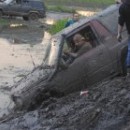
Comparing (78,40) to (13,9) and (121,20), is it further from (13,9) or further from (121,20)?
(13,9)

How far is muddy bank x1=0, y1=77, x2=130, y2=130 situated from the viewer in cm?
826

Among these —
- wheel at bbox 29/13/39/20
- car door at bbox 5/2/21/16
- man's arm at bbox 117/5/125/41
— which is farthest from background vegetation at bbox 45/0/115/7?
man's arm at bbox 117/5/125/41

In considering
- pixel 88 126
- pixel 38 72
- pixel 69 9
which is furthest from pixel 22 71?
pixel 69 9

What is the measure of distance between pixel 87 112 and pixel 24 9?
30809 millimetres

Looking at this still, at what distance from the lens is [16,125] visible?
972cm

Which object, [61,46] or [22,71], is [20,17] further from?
[61,46]

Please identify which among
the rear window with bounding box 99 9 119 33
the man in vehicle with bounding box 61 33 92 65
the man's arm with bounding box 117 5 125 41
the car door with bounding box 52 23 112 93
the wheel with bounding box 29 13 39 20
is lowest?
the wheel with bounding box 29 13 39 20

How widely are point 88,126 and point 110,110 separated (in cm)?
49

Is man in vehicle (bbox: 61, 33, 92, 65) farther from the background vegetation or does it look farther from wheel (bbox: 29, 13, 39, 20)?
the background vegetation

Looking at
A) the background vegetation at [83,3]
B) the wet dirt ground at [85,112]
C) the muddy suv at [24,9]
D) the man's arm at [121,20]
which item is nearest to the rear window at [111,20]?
the man's arm at [121,20]

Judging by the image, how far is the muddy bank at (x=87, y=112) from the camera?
8.26 metres

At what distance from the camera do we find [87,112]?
8.84 metres

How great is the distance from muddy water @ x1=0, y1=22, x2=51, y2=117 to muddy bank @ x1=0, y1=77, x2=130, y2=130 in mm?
3085

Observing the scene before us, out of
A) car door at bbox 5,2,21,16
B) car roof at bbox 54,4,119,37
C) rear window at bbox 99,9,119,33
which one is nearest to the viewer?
car roof at bbox 54,4,119,37
